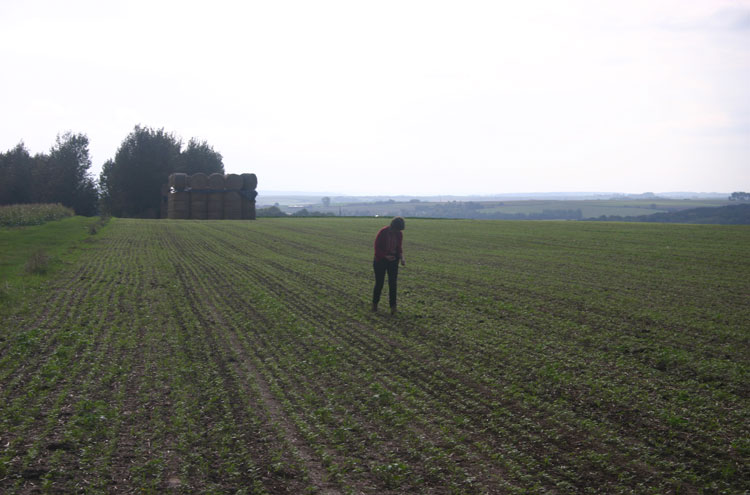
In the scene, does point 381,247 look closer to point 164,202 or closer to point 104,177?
point 164,202

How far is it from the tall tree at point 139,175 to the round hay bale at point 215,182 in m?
13.0

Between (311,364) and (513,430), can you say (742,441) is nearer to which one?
(513,430)

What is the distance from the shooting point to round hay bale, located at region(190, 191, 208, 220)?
60125mm

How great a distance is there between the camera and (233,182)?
2384 inches

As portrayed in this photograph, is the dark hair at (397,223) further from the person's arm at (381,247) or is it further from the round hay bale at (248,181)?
the round hay bale at (248,181)

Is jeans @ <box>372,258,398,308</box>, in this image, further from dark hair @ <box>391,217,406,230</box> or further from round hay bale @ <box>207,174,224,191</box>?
round hay bale @ <box>207,174,224,191</box>

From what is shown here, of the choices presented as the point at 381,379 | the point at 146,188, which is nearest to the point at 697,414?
the point at 381,379

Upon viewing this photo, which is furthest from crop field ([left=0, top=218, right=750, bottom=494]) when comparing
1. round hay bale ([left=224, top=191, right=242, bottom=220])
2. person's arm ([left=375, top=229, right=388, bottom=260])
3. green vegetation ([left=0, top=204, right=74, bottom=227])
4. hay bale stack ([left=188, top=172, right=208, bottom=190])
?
hay bale stack ([left=188, top=172, right=208, bottom=190])

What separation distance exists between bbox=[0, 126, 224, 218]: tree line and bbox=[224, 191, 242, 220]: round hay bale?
45.0ft

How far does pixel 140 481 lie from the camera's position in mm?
5246

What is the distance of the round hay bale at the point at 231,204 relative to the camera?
60.6 meters

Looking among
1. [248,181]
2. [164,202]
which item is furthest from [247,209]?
[164,202]

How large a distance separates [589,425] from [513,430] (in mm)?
855

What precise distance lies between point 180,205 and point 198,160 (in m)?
23.0
